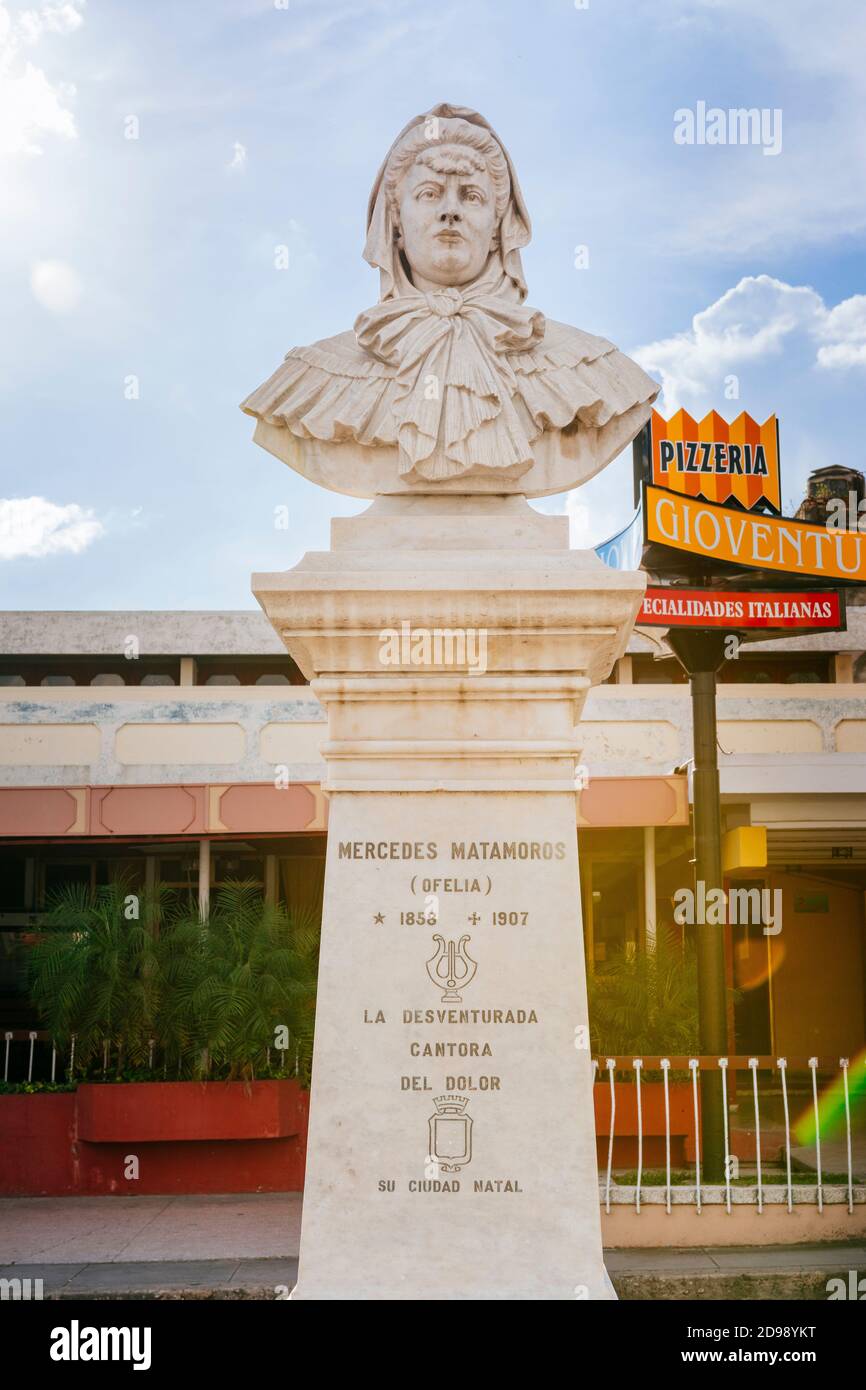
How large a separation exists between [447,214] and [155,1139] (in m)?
8.91

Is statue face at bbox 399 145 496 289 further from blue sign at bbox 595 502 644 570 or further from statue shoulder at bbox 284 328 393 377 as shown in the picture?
blue sign at bbox 595 502 644 570

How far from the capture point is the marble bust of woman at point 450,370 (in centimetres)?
464

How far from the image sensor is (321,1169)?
13.0ft

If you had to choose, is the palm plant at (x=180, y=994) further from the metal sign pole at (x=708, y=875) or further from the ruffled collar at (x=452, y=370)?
the ruffled collar at (x=452, y=370)

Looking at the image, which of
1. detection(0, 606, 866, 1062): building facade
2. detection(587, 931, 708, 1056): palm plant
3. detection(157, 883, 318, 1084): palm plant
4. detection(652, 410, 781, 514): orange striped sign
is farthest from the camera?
detection(652, 410, 781, 514): orange striped sign

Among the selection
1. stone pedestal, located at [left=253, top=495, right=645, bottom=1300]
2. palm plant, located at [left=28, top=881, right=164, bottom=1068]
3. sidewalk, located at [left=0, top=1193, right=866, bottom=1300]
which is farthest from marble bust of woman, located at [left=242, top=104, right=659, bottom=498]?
palm plant, located at [left=28, top=881, right=164, bottom=1068]

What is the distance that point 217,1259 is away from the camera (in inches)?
348

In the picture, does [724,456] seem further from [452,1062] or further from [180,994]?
[452,1062]

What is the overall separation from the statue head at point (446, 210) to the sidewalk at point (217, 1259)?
5214 mm

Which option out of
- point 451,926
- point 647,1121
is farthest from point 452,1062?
point 647,1121

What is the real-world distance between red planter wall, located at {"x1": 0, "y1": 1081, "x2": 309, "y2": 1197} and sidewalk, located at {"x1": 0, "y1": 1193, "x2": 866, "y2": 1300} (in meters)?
0.61

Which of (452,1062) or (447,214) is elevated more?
(447,214)

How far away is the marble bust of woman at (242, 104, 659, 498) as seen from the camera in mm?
4641
